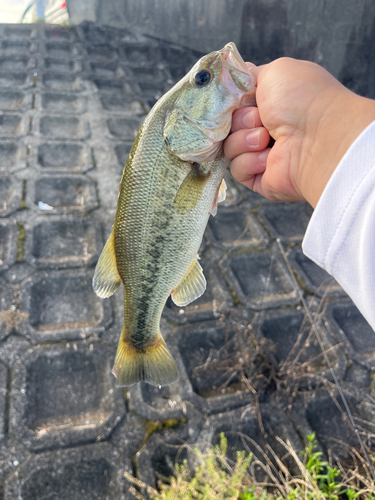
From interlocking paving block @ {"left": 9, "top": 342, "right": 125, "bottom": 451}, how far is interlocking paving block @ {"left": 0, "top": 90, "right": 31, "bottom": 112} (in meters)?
3.38

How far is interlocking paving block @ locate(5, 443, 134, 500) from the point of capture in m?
1.73

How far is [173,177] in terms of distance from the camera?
1.35m

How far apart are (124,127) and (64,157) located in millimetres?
949

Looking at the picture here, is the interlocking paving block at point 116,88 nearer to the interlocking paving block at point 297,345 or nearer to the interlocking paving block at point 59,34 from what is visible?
the interlocking paving block at point 59,34

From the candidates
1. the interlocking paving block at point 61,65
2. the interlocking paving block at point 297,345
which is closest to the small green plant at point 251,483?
the interlocking paving block at point 297,345

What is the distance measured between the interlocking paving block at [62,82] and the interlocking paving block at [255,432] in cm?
461

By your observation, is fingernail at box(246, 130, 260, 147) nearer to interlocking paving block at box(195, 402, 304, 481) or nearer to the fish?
the fish

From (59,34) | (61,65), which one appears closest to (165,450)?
(61,65)

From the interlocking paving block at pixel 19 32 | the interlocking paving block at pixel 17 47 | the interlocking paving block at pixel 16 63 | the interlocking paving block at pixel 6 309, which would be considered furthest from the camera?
the interlocking paving block at pixel 19 32

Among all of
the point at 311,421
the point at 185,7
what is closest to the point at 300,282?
the point at 311,421

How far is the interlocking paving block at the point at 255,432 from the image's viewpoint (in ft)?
6.53

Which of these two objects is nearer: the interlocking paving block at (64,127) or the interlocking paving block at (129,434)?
A: the interlocking paving block at (129,434)

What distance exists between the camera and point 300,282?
9.32ft

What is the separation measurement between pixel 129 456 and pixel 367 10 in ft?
15.9
